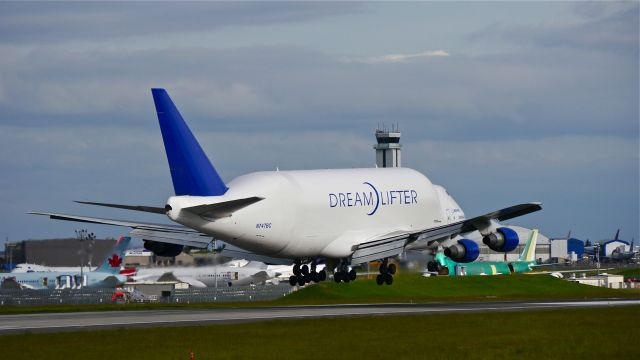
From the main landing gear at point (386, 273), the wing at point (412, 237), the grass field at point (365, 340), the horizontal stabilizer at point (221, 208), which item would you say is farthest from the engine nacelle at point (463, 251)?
the horizontal stabilizer at point (221, 208)

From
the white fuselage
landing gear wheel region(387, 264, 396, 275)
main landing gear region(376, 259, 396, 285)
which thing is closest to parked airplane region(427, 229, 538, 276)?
the white fuselage

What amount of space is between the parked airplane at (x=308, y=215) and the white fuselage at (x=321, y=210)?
0.20ft

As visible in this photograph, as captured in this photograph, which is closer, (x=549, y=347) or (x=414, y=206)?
(x=549, y=347)

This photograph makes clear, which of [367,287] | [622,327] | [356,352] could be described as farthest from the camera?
[367,287]

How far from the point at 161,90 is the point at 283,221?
11.2 metres

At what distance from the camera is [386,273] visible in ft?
236

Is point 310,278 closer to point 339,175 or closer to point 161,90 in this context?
point 339,175

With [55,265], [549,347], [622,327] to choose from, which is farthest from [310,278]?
[55,265]

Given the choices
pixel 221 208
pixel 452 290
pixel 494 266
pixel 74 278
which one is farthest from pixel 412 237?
pixel 494 266

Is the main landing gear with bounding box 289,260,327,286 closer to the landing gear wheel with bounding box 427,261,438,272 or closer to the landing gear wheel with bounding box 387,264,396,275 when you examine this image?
the landing gear wheel with bounding box 387,264,396,275

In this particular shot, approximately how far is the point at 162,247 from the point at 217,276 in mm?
73306

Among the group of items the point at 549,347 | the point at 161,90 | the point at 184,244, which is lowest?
the point at 549,347

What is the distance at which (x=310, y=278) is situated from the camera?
72.8 meters

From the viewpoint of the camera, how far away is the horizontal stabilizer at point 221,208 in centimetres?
6119
